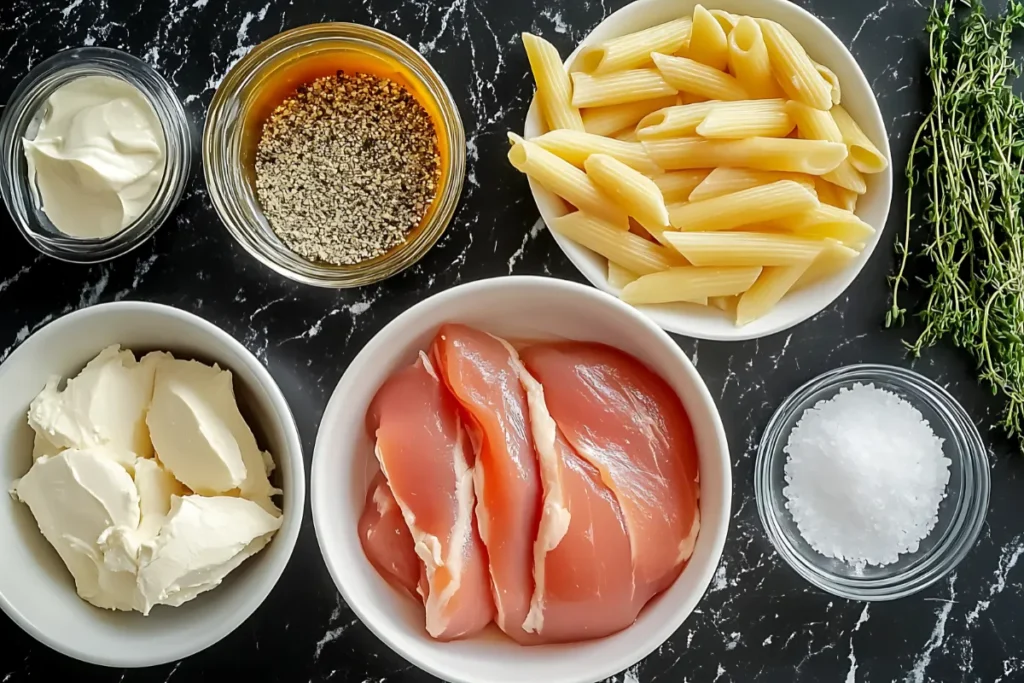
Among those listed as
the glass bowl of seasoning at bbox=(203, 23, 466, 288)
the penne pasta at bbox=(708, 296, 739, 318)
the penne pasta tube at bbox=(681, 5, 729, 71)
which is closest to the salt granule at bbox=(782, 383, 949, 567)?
the penne pasta at bbox=(708, 296, 739, 318)

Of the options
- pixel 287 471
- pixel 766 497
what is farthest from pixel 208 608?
pixel 766 497

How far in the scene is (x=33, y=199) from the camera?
137 cm

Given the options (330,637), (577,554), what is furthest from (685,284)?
(330,637)

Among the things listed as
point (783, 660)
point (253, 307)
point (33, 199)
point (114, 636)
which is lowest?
point (783, 660)

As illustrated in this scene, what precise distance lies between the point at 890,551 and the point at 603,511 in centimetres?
53

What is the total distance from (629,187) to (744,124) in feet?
0.64

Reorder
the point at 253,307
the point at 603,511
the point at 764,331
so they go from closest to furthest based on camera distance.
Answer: the point at 603,511 < the point at 764,331 < the point at 253,307

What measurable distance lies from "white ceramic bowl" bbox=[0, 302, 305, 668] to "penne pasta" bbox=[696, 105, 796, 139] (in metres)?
0.72

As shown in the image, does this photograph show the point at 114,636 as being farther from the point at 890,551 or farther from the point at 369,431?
the point at 890,551

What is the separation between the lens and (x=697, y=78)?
1304 mm

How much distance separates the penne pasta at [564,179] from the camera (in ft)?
4.13

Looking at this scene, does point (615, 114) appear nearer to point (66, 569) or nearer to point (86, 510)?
point (86, 510)

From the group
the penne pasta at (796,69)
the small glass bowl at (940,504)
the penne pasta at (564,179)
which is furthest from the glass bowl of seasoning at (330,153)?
the small glass bowl at (940,504)

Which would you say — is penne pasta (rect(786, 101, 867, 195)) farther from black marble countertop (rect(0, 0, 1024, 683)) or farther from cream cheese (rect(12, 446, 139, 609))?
cream cheese (rect(12, 446, 139, 609))
